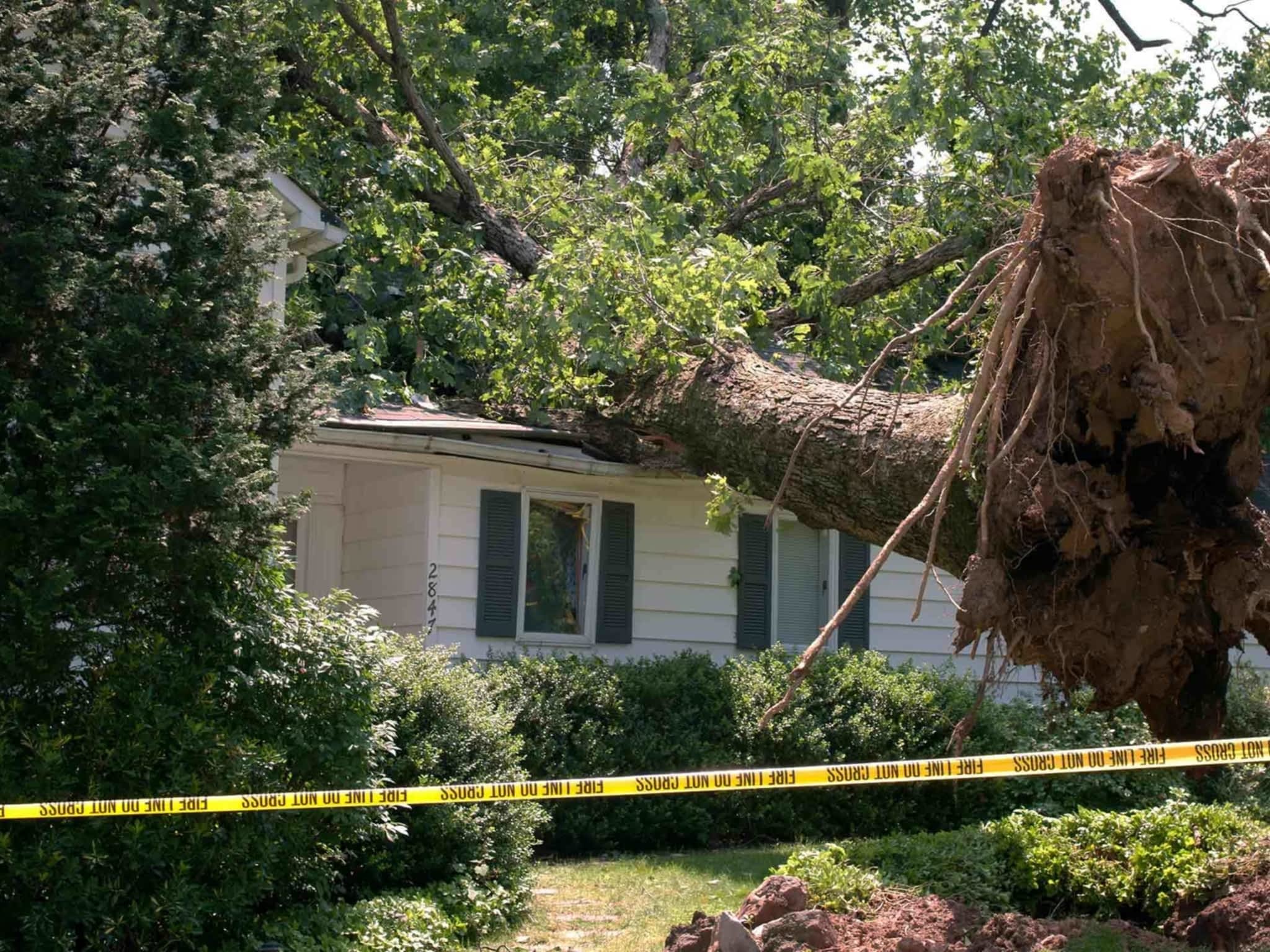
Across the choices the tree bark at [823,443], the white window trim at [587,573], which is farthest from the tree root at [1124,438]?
the white window trim at [587,573]

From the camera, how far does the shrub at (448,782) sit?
25.3ft

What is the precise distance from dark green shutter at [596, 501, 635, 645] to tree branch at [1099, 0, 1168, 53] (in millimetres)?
10332

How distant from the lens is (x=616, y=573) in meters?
12.8

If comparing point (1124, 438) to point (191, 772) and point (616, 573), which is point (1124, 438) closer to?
point (191, 772)

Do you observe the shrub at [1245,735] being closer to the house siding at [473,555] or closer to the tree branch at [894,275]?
the house siding at [473,555]

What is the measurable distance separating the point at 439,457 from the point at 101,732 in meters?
5.81

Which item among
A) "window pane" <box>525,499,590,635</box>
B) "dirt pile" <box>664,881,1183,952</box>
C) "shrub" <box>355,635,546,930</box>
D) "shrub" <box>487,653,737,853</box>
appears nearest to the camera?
"dirt pile" <box>664,881,1183,952</box>

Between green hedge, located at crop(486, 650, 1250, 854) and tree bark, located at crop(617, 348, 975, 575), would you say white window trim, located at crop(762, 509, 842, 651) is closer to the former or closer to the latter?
green hedge, located at crop(486, 650, 1250, 854)

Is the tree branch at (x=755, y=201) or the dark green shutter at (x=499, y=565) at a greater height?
the tree branch at (x=755, y=201)

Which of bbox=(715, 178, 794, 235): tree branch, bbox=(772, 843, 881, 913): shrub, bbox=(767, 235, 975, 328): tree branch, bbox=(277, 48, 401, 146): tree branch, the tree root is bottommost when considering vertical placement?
bbox=(772, 843, 881, 913): shrub

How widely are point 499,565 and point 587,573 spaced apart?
3.30 feet

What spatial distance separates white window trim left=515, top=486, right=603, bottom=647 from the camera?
1219cm

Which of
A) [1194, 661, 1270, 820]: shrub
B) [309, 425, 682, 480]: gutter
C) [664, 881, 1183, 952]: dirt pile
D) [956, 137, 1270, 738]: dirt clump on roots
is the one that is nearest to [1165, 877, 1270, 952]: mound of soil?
[664, 881, 1183, 952]: dirt pile

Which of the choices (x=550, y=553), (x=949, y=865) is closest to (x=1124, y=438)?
(x=949, y=865)
